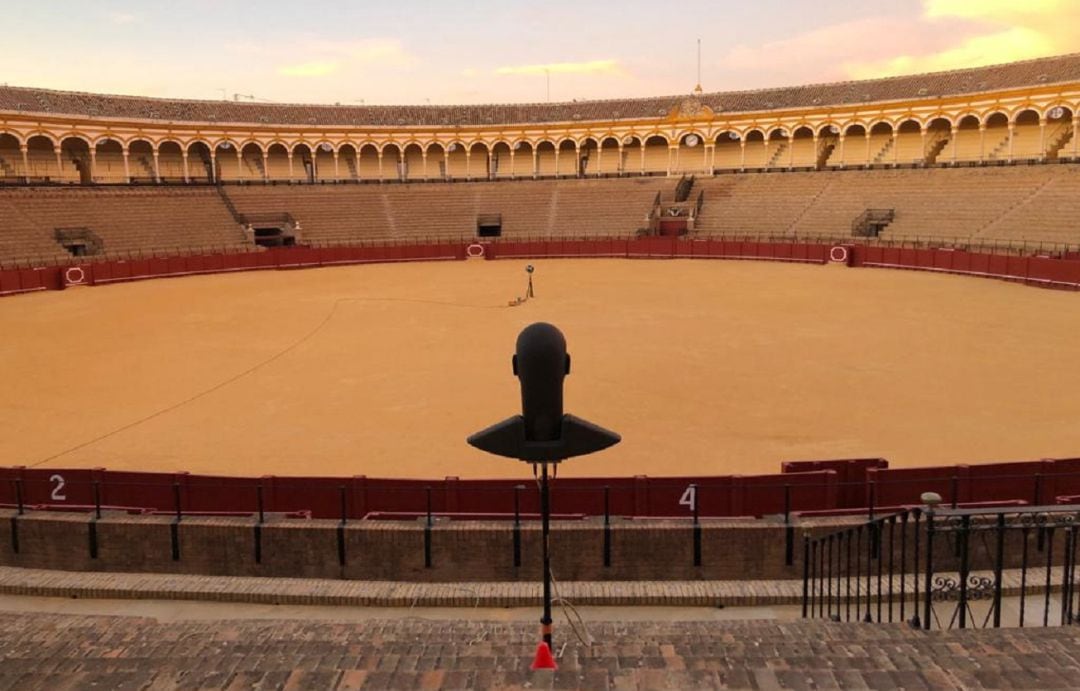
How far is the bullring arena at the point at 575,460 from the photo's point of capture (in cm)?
545

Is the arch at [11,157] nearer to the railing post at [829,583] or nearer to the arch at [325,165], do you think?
the arch at [325,165]

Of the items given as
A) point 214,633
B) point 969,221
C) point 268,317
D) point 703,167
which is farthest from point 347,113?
point 214,633

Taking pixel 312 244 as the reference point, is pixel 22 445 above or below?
below

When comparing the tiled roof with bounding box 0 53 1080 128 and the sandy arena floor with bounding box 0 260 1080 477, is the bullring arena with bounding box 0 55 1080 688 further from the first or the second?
the tiled roof with bounding box 0 53 1080 128

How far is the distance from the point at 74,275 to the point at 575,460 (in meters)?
30.6

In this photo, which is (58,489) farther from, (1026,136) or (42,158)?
(1026,136)

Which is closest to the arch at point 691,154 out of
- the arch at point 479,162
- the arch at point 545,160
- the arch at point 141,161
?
the arch at point 545,160

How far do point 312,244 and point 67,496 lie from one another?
38406mm

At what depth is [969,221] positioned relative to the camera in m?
37.9

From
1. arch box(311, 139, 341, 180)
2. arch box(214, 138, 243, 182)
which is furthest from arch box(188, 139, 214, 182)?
arch box(311, 139, 341, 180)

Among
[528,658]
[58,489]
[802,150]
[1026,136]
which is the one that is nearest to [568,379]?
[58,489]

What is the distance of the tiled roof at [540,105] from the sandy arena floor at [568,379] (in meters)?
24.1

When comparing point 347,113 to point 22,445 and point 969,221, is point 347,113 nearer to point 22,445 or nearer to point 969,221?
point 969,221

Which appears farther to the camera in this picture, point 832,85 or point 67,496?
point 832,85
